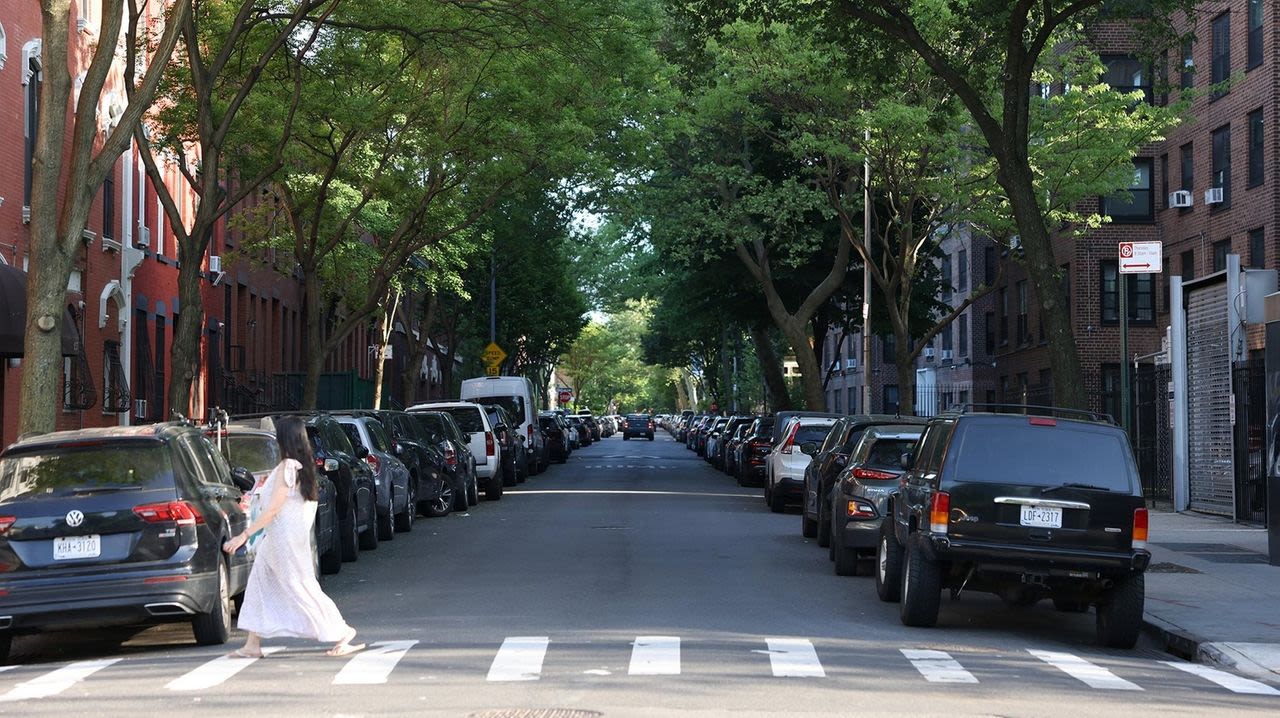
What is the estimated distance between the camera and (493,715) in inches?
354

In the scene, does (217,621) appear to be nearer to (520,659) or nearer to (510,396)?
(520,659)

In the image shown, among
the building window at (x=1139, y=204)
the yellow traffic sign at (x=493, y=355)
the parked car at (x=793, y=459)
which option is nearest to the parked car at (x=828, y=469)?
the parked car at (x=793, y=459)

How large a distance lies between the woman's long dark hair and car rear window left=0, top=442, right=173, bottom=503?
3.54ft

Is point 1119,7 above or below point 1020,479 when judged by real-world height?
above

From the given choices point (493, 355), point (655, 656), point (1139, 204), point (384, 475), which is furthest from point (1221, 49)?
point (655, 656)

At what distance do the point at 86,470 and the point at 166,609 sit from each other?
3.73 feet

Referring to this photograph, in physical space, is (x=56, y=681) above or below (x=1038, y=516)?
below

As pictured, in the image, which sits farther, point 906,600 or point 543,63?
point 543,63

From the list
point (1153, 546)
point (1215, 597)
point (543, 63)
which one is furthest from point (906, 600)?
point (543, 63)

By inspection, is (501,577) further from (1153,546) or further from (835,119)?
(835,119)

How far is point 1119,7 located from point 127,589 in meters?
12.9

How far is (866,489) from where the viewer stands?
17.3m

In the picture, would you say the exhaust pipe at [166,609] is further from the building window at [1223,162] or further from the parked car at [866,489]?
the building window at [1223,162]

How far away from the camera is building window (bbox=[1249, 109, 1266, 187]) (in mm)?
38969
